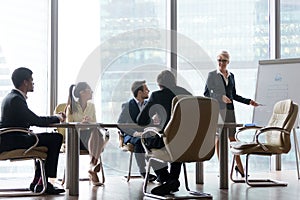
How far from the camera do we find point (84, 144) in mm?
6242

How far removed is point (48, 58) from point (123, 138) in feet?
5.73

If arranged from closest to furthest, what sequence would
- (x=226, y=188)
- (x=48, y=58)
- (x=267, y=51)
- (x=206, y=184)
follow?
(x=226, y=188) < (x=206, y=184) < (x=48, y=58) < (x=267, y=51)

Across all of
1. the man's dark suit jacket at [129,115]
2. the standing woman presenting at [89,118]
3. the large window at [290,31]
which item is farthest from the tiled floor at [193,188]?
the large window at [290,31]

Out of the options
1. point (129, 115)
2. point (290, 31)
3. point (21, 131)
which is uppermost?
point (290, 31)

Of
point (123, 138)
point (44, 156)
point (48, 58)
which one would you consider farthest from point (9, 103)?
point (48, 58)

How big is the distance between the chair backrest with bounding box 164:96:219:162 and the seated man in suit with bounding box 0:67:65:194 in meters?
1.24

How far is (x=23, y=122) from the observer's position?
525 centimetres

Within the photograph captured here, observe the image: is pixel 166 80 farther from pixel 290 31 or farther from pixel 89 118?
pixel 290 31

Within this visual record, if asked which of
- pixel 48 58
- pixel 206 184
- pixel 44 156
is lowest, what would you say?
pixel 206 184

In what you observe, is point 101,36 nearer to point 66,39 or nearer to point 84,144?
point 66,39

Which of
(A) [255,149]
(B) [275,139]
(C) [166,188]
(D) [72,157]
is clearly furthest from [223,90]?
(D) [72,157]

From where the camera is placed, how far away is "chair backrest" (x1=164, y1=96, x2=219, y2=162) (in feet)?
15.5

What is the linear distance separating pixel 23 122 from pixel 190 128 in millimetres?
1686

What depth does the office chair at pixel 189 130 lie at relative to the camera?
15.6 ft
